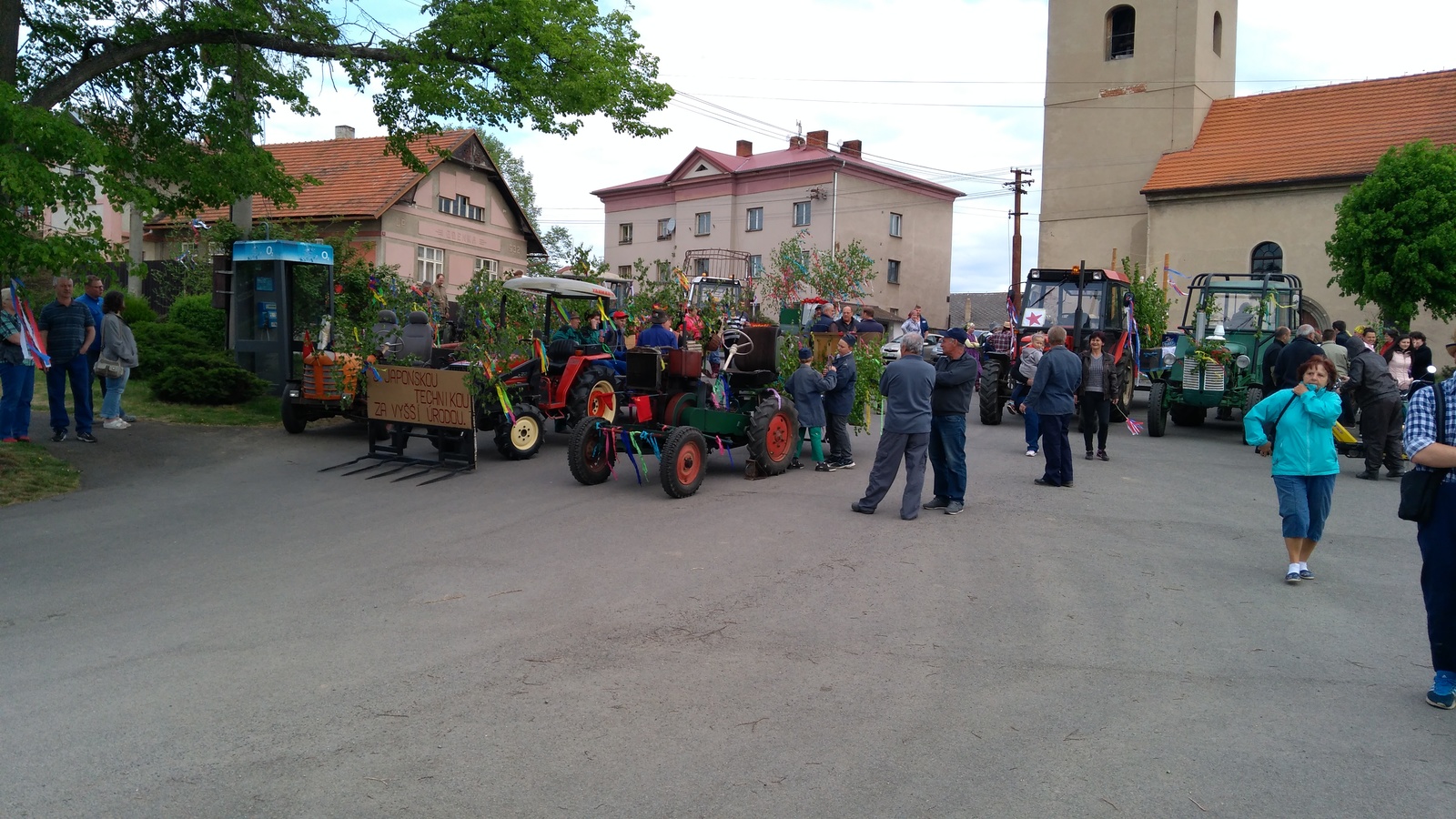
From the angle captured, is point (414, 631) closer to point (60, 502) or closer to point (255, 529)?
point (255, 529)

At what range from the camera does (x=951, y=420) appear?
995 cm

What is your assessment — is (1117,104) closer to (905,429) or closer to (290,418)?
(905,429)

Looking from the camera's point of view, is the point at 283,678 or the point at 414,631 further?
the point at 414,631

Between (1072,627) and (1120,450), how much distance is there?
30.7 feet

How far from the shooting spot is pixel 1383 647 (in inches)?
236

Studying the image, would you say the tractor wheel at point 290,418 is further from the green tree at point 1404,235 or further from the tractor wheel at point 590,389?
the green tree at point 1404,235

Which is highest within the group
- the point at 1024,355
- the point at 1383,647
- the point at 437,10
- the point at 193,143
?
the point at 437,10

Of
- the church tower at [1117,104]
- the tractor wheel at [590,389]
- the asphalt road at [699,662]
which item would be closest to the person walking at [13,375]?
the asphalt road at [699,662]

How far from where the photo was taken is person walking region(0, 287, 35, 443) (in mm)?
11234

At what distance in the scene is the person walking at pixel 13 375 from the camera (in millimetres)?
11234

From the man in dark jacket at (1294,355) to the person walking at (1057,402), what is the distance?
13.4 feet

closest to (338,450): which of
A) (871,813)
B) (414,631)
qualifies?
(414,631)

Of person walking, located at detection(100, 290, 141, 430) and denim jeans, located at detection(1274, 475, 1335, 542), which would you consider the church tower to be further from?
person walking, located at detection(100, 290, 141, 430)

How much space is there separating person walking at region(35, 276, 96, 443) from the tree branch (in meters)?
2.47
